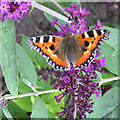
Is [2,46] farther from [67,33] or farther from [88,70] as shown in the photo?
[88,70]

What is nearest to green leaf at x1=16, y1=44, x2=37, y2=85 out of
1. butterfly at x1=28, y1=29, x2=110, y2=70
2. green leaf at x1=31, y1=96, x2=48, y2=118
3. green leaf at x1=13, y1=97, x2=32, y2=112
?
green leaf at x1=31, y1=96, x2=48, y2=118

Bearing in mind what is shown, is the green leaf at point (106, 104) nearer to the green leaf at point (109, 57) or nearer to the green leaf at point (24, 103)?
the green leaf at point (109, 57)

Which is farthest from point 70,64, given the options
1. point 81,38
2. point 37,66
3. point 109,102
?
point 37,66

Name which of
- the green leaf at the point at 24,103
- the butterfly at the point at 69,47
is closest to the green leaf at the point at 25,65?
the butterfly at the point at 69,47

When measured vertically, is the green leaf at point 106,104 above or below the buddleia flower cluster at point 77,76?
below

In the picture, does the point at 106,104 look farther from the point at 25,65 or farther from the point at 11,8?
the point at 11,8

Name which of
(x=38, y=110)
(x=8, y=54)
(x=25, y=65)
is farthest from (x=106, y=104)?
(x=8, y=54)
